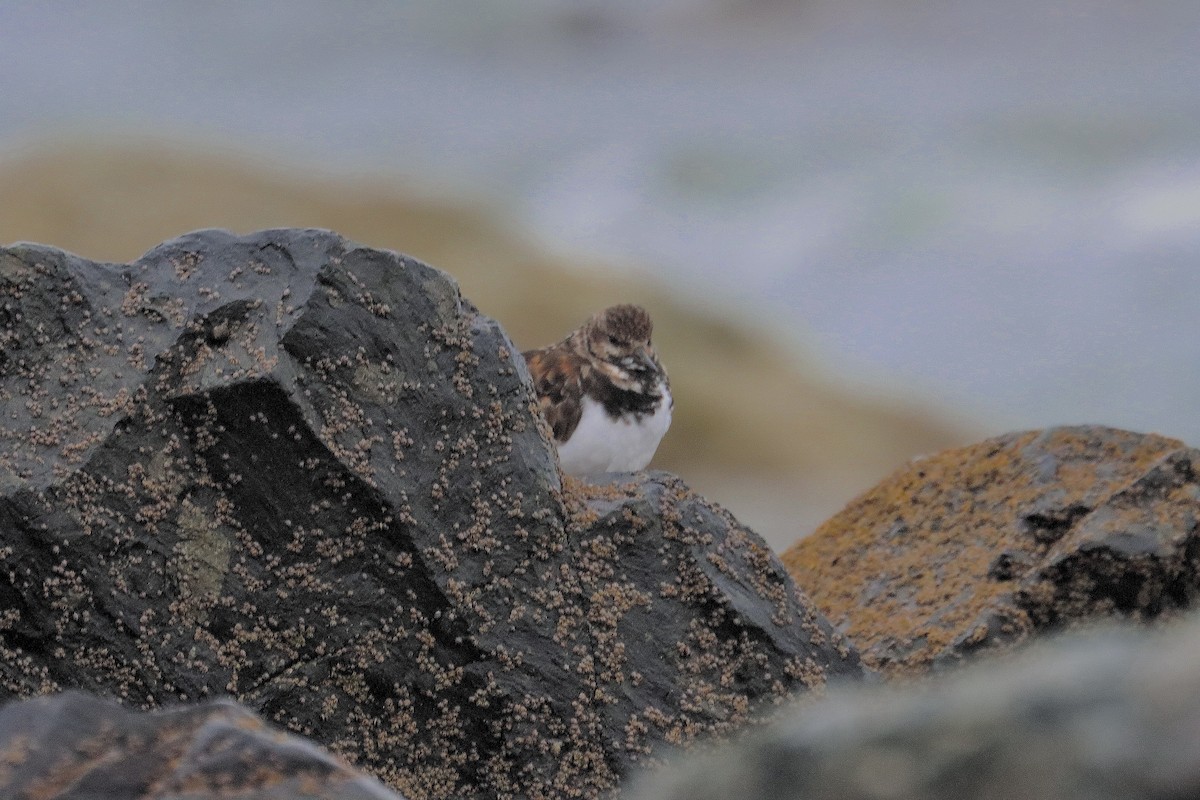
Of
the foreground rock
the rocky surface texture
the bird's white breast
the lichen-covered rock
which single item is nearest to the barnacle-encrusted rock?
the lichen-covered rock

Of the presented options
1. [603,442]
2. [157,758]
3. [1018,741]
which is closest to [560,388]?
Result: [603,442]

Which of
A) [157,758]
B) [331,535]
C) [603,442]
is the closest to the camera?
[157,758]

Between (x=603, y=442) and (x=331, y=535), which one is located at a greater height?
(x=603, y=442)

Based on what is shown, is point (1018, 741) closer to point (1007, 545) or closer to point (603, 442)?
point (1007, 545)

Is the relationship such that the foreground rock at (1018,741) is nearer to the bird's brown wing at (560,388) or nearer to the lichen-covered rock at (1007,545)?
the lichen-covered rock at (1007,545)

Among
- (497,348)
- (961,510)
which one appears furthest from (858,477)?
(497,348)
